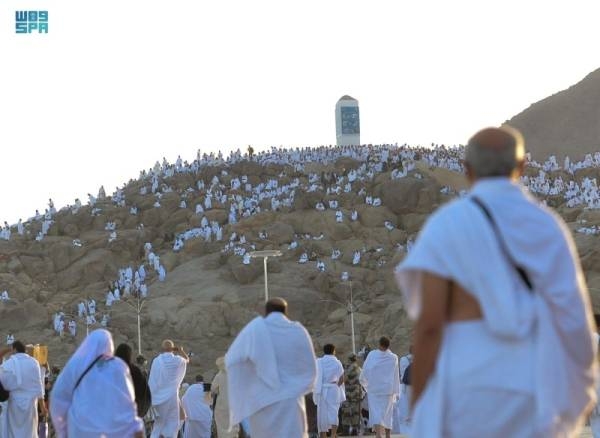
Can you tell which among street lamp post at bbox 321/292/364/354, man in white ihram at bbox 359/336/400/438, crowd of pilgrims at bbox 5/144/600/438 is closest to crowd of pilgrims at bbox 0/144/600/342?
crowd of pilgrims at bbox 5/144/600/438

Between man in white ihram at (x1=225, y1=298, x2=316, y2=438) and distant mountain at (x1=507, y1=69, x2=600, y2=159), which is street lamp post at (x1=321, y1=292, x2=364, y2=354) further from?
distant mountain at (x1=507, y1=69, x2=600, y2=159)

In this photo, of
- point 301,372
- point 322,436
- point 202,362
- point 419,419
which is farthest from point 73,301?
point 419,419

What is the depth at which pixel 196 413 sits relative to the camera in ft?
76.9

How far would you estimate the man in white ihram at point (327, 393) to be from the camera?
22059mm

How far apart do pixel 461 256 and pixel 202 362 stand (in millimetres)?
57267

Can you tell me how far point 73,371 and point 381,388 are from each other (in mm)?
12602

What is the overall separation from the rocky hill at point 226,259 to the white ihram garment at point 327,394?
118 ft

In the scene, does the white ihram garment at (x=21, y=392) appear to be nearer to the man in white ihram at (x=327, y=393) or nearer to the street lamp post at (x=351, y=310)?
the man in white ihram at (x=327, y=393)

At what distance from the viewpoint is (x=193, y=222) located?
284ft

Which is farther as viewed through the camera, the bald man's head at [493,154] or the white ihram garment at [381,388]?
the white ihram garment at [381,388]

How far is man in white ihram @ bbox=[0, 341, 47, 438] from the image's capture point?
15.3 meters

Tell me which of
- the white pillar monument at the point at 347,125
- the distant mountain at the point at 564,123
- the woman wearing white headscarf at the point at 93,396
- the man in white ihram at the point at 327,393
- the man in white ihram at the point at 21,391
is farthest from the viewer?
the distant mountain at the point at 564,123

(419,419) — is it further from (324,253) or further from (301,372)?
(324,253)

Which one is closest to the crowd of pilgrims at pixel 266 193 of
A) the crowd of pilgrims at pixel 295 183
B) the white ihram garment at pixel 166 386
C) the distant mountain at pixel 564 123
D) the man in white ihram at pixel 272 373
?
the crowd of pilgrims at pixel 295 183
